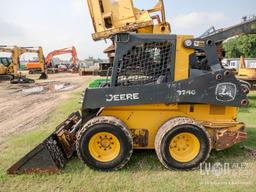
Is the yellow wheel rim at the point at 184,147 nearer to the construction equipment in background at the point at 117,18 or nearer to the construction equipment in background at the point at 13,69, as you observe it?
the construction equipment in background at the point at 117,18

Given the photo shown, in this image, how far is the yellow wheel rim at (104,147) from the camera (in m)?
4.53

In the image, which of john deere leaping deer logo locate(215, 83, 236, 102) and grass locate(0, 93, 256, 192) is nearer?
grass locate(0, 93, 256, 192)

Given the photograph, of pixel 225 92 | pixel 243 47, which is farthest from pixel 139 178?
pixel 243 47

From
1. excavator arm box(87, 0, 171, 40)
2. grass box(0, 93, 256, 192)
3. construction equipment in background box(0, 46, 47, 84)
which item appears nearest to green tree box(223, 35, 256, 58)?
construction equipment in background box(0, 46, 47, 84)

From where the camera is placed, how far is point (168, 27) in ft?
35.9

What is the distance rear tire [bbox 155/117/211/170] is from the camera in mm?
4414

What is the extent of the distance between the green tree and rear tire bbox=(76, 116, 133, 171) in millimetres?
48586

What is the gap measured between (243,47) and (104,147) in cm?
5183

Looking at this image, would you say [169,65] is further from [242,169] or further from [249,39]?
[249,39]

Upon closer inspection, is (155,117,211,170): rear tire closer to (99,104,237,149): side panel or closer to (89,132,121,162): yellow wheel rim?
(99,104,237,149): side panel

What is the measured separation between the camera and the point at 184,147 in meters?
4.60

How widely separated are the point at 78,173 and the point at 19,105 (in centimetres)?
837

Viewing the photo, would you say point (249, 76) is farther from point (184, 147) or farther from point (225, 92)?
point (184, 147)

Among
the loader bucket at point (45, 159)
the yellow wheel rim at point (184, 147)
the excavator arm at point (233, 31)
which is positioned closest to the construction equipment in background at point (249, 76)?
the excavator arm at point (233, 31)
